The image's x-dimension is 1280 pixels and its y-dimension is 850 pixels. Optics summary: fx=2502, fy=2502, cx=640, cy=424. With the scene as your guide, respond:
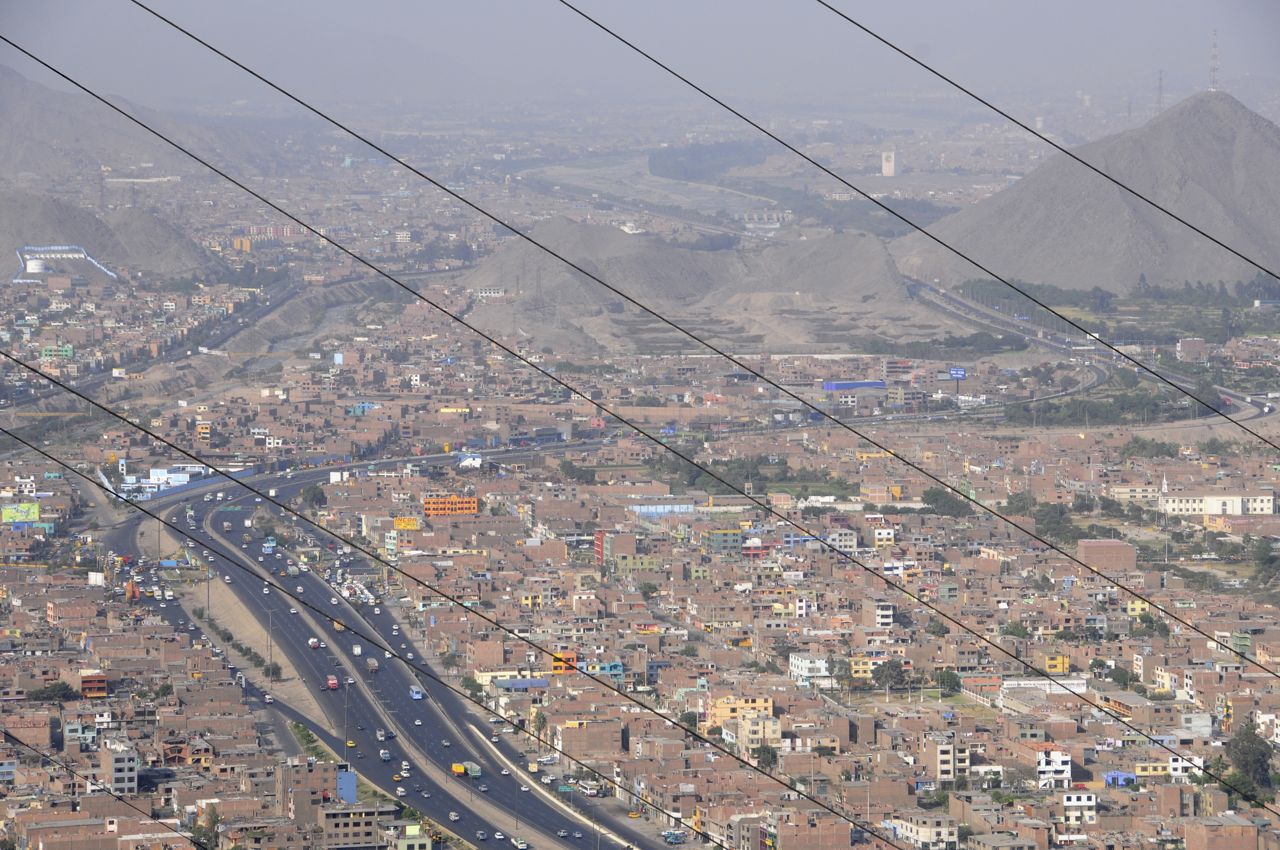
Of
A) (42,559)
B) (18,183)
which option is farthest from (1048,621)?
(18,183)

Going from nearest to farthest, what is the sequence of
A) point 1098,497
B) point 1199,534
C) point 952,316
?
1. point 1199,534
2. point 1098,497
3. point 952,316

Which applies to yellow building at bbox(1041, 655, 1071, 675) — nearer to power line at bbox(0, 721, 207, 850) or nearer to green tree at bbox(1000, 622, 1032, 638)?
green tree at bbox(1000, 622, 1032, 638)

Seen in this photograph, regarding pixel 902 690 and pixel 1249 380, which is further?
pixel 1249 380

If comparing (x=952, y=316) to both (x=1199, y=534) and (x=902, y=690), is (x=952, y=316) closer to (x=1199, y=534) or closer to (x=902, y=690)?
(x=1199, y=534)

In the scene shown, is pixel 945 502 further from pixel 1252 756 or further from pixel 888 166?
pixel 888 166

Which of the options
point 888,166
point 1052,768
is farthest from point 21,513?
point 888,166

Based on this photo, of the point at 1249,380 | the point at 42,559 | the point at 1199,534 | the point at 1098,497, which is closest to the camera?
the point at 42,559


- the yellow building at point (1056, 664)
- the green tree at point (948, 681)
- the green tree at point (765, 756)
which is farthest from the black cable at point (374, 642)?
the yellow building at point (1056, 664)

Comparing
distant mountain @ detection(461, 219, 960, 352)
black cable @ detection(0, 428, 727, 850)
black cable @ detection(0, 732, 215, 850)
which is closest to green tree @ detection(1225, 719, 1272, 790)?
black cable @ detection(0, 428, 727, 850)
